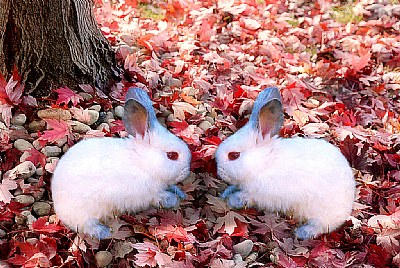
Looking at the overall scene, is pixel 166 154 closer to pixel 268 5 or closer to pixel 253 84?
pixel 253 84

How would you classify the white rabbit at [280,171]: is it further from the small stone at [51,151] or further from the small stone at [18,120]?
the small stone at [18,120]

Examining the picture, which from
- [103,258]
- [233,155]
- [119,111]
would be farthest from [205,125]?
[103,258]

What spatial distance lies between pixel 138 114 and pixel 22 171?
53 cm

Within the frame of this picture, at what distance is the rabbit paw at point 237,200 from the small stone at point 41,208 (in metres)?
0.60

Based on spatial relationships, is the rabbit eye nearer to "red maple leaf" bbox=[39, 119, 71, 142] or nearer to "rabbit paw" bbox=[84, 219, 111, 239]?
"rabbit paw" bbox=[84, 219, 111, 239]

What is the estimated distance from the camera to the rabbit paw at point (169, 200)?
1.73 meters

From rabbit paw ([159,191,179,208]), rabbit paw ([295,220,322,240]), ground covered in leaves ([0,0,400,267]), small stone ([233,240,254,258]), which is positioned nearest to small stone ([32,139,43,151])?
ground covered in leaves ([0,0,400,267])

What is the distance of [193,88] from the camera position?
2.36 meters

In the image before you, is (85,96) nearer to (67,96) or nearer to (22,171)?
(67,96)

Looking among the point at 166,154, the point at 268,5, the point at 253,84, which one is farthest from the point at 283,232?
the point at 268,5

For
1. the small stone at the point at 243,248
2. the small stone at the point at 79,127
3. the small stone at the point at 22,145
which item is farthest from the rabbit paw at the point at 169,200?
the small stone at the point at 22,145

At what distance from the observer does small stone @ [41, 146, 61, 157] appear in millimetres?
1932

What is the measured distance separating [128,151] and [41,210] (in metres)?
0.41

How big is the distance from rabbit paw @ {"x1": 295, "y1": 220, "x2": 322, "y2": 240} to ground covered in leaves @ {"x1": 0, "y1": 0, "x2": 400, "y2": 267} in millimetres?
27
